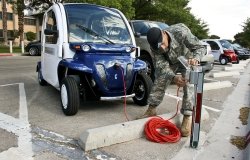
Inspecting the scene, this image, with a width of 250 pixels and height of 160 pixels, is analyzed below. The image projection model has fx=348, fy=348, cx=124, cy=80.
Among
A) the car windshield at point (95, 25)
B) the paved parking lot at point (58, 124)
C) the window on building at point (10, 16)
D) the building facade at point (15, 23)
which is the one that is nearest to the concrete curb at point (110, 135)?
the paved parking lot at point (58, 124)

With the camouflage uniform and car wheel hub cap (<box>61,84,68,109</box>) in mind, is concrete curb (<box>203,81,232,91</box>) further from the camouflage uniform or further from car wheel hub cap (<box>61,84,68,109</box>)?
car wheel hub cap (<box>61,84,68,109</box>)

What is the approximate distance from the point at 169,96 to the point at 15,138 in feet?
13.0

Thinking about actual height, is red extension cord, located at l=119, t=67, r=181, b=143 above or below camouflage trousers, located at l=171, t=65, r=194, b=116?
below

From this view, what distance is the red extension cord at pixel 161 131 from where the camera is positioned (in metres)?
4.46

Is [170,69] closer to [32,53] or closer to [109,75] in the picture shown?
[109,75]

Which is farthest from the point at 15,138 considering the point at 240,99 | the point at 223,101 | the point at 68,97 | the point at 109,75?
the point at 240,99

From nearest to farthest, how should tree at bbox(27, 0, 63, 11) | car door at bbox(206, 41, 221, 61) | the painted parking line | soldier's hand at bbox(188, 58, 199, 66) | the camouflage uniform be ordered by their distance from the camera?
the painted parking line < soldier's hand at bbox(188, 58, 199, 66) < the camouflage uniform < car door at bbox(206, 41, 221, 61) < tree at bbox(27, 0, 63, 11)

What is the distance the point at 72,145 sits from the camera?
425 cm

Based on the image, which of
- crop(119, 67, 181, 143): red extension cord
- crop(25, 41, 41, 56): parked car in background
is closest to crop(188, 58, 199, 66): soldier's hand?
crop(119, 67, 181, 143): red extension cord

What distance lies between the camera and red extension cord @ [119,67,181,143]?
14.6ft

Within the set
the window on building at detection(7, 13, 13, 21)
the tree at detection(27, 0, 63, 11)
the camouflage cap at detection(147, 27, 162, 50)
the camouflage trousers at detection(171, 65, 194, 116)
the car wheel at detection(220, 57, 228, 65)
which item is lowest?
the car wheel at detection(220, 57, 228, 65)

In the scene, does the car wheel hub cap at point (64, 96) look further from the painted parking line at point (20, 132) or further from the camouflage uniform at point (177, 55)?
the camouflage uniform at point (177, 55)

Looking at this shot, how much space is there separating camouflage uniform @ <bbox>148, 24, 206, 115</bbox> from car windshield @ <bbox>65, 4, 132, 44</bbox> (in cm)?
155

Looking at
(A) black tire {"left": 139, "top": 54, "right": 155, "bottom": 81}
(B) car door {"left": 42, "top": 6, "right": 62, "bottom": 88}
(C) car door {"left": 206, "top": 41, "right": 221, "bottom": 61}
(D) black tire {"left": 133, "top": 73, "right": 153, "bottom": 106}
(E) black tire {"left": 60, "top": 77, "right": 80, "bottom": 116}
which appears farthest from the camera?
(C) car door {"left": 206, "top": 41, "right": 221, "bottom": 61}
